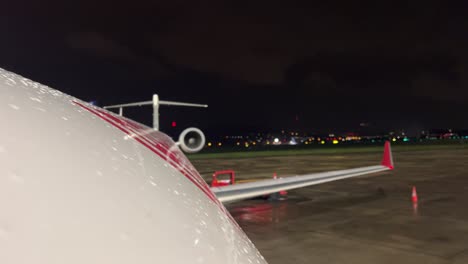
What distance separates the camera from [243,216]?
10422 millimetres

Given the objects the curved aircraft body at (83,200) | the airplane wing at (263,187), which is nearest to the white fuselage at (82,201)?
the curved aircraft body at (83,200)

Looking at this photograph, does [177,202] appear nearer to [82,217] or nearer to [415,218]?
[82,217]

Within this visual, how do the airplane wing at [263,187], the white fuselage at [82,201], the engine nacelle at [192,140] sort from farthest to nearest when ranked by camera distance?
the engine nacelle at [192,140], the airplane wing at [263,187], the white fuselage at [82,201]

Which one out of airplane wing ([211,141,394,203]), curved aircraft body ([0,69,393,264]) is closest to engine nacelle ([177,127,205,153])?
airplane wing ([211,141,394,203])

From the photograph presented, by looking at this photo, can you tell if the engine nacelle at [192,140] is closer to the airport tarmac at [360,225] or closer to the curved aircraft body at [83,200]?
the airport tarmac at [360,225]

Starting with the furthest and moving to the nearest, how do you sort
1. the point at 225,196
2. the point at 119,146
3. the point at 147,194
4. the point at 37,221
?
the point at 225,196
the point at 119,146
the point at 147,194
the point at 37,221

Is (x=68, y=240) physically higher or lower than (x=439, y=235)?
higher

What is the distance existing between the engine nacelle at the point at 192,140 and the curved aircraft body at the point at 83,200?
33.1ft

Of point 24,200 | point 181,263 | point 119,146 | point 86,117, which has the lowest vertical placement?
point 181,263

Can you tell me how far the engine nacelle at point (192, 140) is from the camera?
11734 mm

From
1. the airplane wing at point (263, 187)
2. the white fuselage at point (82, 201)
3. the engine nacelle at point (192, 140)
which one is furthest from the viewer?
the engine nacelle at point (192, 140)

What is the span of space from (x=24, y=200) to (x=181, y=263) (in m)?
0.46

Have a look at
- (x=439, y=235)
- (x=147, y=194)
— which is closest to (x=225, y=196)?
(x=439, y=235)

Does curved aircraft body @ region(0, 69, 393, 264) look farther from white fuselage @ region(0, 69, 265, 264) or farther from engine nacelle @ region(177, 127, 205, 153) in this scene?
engine nacelle @ region(177, 127, 205, 153)
